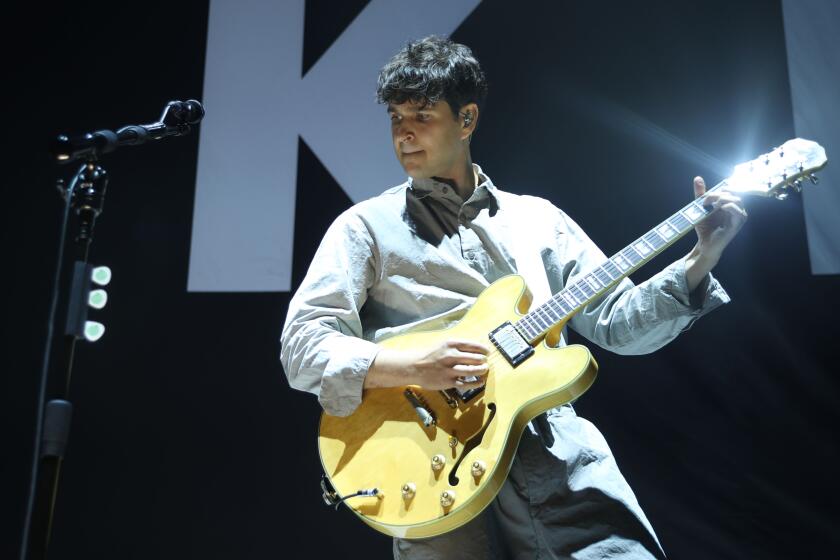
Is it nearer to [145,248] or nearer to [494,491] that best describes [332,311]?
[494,491]

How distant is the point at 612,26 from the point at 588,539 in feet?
6.62

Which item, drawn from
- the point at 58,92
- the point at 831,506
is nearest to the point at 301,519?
the point at 831,506

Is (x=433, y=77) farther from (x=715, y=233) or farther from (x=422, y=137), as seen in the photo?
(x=715, y=233)

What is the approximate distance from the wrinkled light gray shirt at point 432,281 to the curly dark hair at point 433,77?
0.25 meters

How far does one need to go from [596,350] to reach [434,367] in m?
1.18

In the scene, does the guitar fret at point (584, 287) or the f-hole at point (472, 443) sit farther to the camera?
the guitar fret at point (584, 287)

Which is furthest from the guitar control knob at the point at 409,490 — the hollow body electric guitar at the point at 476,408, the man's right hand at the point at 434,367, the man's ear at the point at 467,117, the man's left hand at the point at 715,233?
the man's ear at the point at 467,117

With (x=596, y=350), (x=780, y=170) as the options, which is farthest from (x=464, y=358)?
(x=596, y=350)

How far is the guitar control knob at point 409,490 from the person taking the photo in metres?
1.70

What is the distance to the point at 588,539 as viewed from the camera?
1.68 meters

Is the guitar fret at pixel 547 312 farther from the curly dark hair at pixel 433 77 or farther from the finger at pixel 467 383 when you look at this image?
the curly dark hair at pixel 433 77

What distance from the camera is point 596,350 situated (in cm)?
279

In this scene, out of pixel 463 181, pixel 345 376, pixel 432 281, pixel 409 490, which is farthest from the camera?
pixel 463 181

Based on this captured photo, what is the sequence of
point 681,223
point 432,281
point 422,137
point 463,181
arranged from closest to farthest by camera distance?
point 681,223 < point 432,281 < point 422,137 < point 463,181
